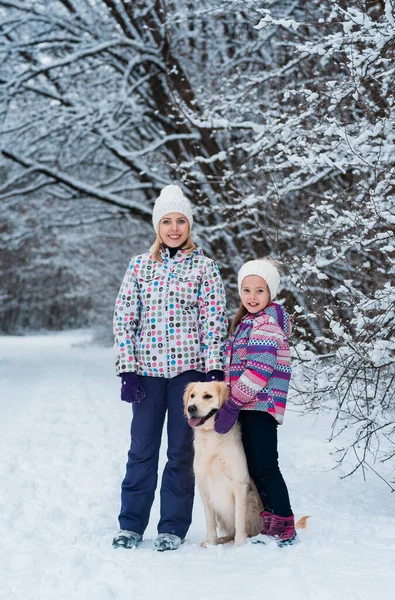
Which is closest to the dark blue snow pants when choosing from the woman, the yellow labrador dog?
the woman

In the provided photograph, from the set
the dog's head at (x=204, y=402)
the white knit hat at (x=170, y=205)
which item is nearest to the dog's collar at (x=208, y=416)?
the dog's head at (x=204, y=402)

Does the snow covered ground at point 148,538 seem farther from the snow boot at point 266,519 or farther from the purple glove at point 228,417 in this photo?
the purple glove at point 228,417

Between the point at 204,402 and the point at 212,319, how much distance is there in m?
0.52

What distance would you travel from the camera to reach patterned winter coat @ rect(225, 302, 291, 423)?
3494 mm

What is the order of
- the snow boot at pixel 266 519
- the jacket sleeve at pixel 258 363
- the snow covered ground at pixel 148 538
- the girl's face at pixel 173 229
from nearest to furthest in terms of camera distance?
the snow covered ground at pixel 148 538 → the jacket sleeve at pixel 258 363 → the snow boot at pixel 266 519 → the girl's face at pixel 173 229

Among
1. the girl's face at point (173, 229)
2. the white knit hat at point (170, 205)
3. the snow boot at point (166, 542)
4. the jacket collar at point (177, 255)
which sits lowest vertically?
the snow boot at point (166, 542)

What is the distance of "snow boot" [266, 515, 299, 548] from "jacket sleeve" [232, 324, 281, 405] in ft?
2.06

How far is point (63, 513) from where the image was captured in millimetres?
4398

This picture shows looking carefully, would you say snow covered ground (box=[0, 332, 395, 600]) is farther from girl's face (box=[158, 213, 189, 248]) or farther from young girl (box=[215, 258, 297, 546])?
girl's face (box=[158, 213, 189, 248])

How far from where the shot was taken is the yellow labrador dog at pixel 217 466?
3580 mm

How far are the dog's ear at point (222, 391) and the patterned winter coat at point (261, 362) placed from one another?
0.06 m

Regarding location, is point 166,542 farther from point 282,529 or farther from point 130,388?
point 130,388

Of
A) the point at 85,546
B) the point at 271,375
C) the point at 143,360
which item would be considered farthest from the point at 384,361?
the point at 85,546

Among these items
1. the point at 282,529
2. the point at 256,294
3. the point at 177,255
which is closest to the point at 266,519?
the point at 282,529
